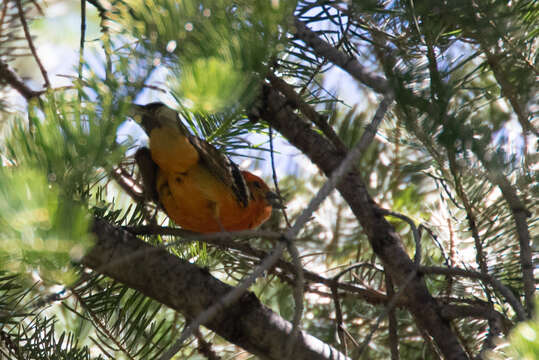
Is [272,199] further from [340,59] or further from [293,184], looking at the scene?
[340,59]

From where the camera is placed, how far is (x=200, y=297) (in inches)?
49.6

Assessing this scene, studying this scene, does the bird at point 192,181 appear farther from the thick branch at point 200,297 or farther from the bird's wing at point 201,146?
the thick branch at point 200,297

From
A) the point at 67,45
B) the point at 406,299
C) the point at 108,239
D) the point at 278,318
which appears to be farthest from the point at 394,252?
the point at 67,45

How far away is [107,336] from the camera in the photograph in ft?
4.92

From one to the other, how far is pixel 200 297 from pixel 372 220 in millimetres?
579

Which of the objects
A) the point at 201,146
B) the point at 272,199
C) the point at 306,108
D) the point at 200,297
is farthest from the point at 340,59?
the point at 272,199

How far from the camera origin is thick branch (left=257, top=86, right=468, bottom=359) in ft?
4.61

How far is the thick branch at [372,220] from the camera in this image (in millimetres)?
1405

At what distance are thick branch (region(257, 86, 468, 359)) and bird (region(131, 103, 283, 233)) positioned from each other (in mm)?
221

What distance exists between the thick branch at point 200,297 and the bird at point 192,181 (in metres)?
0.35

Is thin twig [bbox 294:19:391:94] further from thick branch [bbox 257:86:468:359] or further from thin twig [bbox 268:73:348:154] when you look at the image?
thick branch [bbox 257:86:468:359]

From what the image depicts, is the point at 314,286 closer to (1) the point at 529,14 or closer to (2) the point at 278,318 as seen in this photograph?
(2) the point at 278,318

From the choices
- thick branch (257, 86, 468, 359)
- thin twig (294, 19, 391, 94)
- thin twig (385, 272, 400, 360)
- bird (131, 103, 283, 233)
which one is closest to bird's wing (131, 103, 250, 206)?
bird (131, 103, 283, 233)

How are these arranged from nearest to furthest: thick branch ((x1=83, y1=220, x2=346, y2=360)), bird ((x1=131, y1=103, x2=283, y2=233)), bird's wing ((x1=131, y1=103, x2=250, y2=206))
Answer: thick branch ((x1=83, y1=220, x2=346, y2=360)), bird's wing ((x1=131, y1=103, x2=250, y2=206)), bird ((x1=131, y1=103, x2=283, y2=233))
